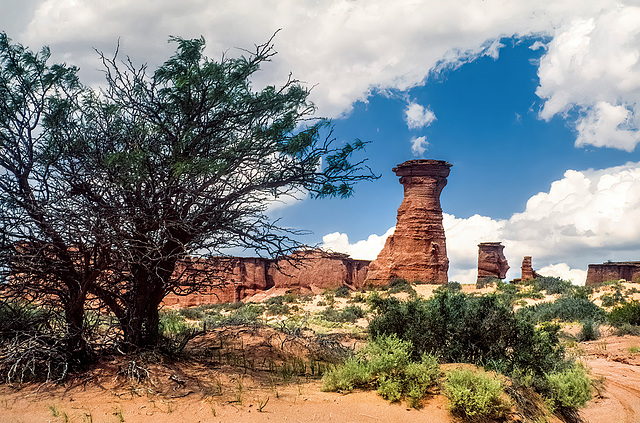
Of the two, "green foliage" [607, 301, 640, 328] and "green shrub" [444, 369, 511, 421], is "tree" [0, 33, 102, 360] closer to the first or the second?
"green shrub" [444, 369, 511, 421]

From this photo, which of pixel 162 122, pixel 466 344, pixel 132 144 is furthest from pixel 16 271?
pixel 466 344

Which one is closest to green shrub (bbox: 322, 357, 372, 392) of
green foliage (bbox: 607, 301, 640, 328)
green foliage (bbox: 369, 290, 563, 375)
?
green foliage (bbox: 369, 290, 563, 375)

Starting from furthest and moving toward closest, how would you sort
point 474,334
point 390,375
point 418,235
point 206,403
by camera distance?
point 418,235
point 474,334
point 390,375
point 206,403

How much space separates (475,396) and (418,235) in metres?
38.0

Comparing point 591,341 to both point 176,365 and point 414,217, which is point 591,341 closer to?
point 176,365

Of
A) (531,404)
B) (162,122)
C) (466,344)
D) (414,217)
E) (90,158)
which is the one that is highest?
(414,217)

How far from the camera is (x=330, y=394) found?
647 cm

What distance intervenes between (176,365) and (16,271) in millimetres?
3023

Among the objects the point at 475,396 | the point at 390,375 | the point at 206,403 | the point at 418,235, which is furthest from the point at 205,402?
the point at 418,235

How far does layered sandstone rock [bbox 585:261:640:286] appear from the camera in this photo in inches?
1889

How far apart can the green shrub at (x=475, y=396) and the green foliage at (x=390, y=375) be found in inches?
13.0

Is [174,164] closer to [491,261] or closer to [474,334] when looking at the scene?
[474,334]

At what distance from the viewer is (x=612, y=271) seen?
4956 centimetres

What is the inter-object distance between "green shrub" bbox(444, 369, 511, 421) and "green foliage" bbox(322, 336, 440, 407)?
13.0 inches
